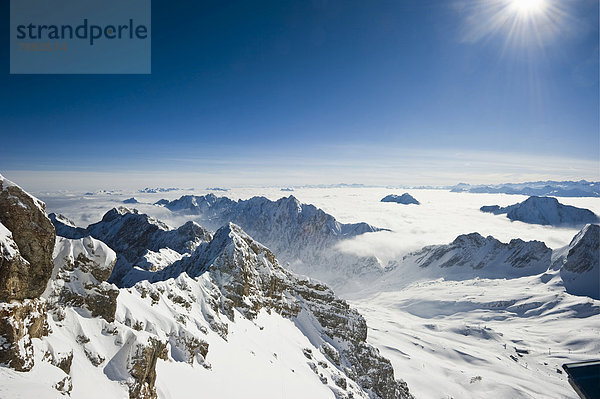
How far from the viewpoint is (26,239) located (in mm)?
21016

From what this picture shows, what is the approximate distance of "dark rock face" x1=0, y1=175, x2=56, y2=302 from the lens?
1989 cm

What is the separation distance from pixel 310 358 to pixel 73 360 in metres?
51.3

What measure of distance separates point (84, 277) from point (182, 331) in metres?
16.6

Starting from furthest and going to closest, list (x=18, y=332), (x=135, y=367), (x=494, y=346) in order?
(x=494, y=346) < (x=135, y=367) < (x=18, y=332)

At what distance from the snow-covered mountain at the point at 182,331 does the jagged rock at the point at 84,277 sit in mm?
97

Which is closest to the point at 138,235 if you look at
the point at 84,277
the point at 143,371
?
the point at 84,277

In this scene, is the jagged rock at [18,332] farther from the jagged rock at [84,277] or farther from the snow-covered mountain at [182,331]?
the jagged rock at [84,277]

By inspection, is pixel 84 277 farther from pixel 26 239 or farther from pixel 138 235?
pixel 138 235

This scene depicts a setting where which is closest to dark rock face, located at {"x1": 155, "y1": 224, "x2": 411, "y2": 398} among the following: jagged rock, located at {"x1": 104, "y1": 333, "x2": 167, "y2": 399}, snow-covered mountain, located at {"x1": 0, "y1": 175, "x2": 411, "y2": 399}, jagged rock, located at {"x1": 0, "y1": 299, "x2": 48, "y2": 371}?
snow-covered mountain, located at {"x1": 0, "y1": 175, "x2": 411, "y2": 399}

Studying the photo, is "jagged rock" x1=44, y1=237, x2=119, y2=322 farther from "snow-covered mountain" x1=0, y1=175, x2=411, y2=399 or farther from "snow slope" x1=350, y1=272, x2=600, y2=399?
"snow slope" x1=350, y1=272, x2=600, y2=399

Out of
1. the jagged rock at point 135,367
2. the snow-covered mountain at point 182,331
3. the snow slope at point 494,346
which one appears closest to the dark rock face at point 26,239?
the snow-covered mountain at point 182,331

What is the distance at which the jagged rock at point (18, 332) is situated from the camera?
1820 cm

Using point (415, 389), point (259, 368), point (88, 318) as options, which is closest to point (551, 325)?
point (415, 389)

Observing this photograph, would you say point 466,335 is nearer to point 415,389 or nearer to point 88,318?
point 415,389
